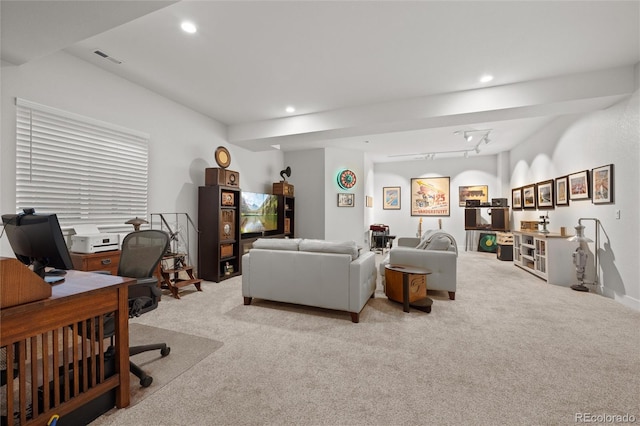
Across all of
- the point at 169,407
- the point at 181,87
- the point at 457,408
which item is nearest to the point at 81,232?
the point at 181,87

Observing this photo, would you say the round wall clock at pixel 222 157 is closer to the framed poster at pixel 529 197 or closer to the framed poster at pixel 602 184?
the framed poster at pixel 602 184

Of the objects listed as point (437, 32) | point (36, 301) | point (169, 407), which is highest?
point (437, 32)

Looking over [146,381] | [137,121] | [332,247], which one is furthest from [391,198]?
[146,381]

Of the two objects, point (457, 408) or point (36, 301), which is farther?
point (457, 408)

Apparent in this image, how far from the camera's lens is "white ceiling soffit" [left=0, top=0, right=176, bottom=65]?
1.90 m

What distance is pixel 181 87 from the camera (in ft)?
12.4

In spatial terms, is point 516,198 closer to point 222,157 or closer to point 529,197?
point 529,197

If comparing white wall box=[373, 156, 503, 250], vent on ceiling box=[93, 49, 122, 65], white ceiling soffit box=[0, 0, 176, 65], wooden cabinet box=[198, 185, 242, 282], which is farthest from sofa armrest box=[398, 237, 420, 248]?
vent on ceiling box=[93, 49, 122, 65]

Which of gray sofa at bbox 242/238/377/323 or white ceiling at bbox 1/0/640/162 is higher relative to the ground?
white ceiling at bbox 1/0/640/162

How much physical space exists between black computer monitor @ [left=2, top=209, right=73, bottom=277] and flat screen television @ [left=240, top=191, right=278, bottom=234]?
3556 millimetres

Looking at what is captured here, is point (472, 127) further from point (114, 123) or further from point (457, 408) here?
point (114, 123)

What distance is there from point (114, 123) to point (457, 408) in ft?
14.7

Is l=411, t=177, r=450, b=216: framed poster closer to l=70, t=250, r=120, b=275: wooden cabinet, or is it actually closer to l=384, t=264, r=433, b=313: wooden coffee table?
l=384, t=264, r=433, b=313: wooden coffee table

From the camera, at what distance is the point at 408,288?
3111mm
